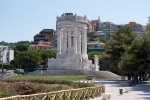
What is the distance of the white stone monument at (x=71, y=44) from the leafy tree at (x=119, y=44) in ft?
64.4

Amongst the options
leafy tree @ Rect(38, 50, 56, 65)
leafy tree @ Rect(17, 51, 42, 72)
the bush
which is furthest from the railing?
leafy tree @ Rect(38, 50, 56, 65)

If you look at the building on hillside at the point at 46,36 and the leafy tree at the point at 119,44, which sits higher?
the building on hillside at the point at 46,36

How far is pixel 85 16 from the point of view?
81500 millimetres

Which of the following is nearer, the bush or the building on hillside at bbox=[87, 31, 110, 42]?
the bush

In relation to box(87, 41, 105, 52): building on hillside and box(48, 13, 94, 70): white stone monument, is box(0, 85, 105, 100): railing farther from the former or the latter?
box(87, 41, 105, 52): building on hillside

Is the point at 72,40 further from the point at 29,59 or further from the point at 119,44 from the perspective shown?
the point at 119,44

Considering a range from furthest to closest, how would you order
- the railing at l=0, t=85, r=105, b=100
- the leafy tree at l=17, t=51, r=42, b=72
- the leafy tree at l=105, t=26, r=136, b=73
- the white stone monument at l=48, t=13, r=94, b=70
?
the leafy tree at l=17, t=51, r=42, b=72, the white stone monument at l=48, t=13, r=94, b=70, the leafy tree at l=105, t=26, r=136, b=73, the railing at l=0, t=85, r=105, b=100

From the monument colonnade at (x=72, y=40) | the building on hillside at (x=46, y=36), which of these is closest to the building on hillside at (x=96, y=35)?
the building on hillside at (x=46, y=36)

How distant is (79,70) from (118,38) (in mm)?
17278

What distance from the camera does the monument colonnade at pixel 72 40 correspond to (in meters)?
79.3

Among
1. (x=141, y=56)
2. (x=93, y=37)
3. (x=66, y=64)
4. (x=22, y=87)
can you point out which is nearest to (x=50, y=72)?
(x=66, y=64)

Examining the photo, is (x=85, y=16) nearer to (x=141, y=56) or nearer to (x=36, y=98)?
(x=141, y=56)

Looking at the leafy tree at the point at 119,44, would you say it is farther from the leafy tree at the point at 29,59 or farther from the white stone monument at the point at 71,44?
the leafy tree at the point at 29,59

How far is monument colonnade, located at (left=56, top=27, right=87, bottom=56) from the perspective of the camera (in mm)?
79312
